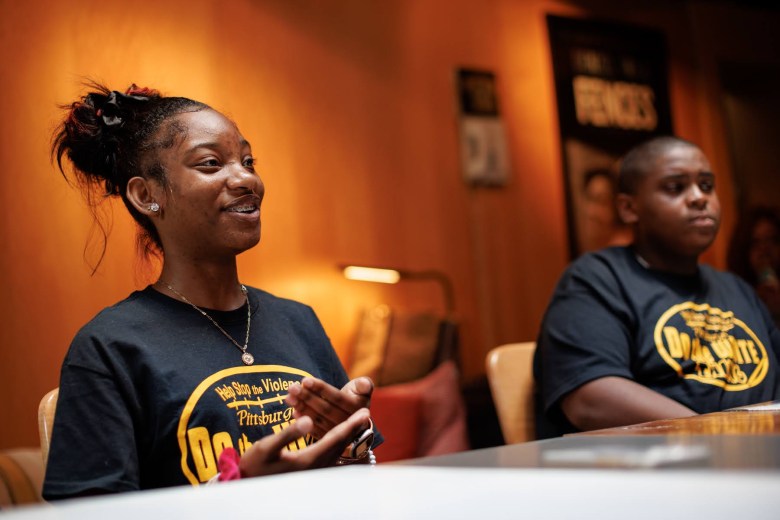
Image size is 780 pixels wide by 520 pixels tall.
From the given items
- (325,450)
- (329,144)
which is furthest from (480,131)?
(325,450)

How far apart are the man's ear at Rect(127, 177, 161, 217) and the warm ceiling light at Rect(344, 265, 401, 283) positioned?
2.50 meters

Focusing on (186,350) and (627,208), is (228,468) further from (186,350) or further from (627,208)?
(627,208)

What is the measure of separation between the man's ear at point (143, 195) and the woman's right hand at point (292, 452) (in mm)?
606

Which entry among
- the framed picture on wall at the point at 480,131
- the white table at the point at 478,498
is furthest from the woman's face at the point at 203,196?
the framed picture on wall at the point at 480,131

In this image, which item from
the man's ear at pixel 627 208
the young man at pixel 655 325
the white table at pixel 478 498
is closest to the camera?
the white table at pixel 478 498

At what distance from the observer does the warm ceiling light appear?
161 inches

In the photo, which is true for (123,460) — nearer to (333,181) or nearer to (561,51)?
(333,181)

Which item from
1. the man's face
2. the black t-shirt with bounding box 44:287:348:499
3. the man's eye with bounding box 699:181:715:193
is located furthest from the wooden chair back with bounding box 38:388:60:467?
the man's eye with bounding box 699:181:715:193

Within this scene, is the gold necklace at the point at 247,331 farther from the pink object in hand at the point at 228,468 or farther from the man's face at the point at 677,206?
the man's face at the point at 677,206

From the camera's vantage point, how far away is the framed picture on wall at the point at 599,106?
16.6 feet

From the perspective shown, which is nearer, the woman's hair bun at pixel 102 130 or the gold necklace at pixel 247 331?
the gold necklace at pixel 247 331

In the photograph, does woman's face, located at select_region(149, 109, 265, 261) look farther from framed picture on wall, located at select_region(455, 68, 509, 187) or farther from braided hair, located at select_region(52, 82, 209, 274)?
framed picture on wall, located at select_region(455, 68, 509, 187)

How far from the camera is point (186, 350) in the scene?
1413 mm

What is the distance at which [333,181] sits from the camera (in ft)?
13.2
